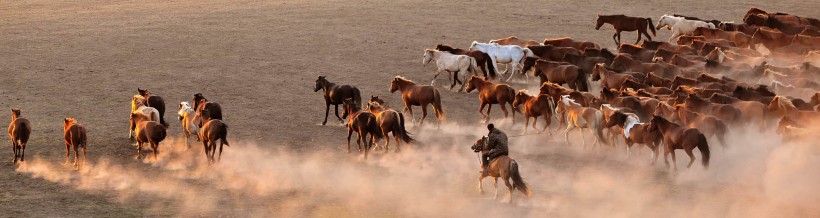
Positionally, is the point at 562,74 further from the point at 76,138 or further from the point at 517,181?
the point at 76,138

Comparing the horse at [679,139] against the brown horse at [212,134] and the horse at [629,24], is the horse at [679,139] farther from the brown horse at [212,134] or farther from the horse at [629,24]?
the horse at [629,24]

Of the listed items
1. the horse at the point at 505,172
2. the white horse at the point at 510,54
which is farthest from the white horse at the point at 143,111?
the white horse at the point at 510,54

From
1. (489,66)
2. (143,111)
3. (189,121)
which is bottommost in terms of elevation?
(489,66)

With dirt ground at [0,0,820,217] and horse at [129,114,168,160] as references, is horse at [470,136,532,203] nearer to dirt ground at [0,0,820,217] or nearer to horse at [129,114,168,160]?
dirt ground at [0,0,820,217]

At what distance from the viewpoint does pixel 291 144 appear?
76.4 feet

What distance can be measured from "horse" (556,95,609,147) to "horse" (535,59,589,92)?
13.5 ft

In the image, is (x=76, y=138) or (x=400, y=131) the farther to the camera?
(x=400, y=131)

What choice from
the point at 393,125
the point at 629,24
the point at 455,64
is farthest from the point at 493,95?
the point at 629,24

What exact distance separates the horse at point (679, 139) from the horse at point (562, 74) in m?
6.75

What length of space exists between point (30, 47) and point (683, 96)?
18.8 meters

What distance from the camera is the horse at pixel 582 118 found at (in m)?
22.7

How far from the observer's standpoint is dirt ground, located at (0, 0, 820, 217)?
19.0 m

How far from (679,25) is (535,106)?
13.8 meters

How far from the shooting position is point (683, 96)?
2397 cm
